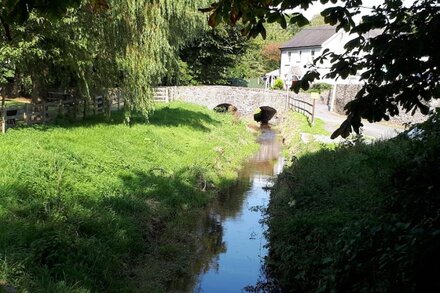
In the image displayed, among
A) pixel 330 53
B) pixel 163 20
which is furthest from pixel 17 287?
pixel 163 20

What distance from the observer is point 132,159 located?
1435cm

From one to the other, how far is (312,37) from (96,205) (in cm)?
4490

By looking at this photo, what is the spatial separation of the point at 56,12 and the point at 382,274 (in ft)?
10.3

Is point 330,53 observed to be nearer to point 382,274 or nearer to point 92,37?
point 382,274

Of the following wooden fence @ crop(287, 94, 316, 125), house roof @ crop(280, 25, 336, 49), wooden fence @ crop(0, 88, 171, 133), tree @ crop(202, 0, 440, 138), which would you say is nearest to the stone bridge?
wooden fence @ crop(287, 94, 316, 125)

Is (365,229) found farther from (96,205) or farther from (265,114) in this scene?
(265,114)

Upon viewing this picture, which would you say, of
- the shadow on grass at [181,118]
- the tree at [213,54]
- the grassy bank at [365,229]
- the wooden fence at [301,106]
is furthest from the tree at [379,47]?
the tree at [213,54]

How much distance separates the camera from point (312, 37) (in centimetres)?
5062

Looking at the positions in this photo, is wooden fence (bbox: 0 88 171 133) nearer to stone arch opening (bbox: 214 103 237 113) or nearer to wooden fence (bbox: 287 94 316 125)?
wooden fence (bbox: 287 94 316 125)

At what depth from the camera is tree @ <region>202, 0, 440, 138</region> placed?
133 inches

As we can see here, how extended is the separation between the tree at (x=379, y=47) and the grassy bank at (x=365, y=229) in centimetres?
86

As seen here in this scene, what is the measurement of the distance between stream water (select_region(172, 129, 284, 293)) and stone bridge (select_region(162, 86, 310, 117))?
16816 mm

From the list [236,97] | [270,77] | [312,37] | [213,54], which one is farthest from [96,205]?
[270,77]

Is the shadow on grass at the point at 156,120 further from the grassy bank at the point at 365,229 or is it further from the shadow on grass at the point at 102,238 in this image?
the grassy bank at the point at 365,229
